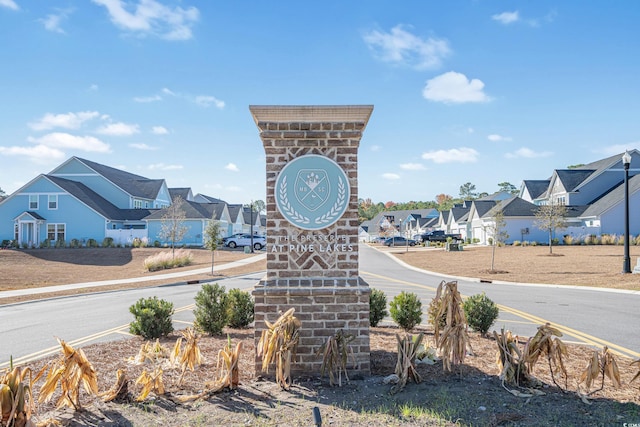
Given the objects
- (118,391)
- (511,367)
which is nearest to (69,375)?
(118,391)

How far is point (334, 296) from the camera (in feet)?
17.7

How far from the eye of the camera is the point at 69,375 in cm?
408

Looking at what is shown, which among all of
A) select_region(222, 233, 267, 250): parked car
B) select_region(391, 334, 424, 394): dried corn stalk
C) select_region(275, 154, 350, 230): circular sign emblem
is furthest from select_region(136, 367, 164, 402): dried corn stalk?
select_region(222, 233, 267, 250): parked car

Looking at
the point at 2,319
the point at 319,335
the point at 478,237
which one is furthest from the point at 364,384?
the point at 478,237

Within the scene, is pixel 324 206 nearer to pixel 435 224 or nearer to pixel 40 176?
pixel 40 176

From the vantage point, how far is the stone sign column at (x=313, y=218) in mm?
5387

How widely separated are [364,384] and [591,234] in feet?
149

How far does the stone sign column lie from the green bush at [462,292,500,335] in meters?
2.98

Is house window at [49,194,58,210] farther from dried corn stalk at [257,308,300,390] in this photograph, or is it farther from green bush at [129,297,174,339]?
dried corn stalk at [257,308,300,390]

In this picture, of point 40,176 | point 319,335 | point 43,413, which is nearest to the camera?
point 43,413

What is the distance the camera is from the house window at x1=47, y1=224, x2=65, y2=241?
1620 inches

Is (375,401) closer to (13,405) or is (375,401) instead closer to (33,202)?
(13,405)

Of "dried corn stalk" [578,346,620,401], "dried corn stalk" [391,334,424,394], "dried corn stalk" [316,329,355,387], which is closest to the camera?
"dried corn stalk" [578,346,620,401]

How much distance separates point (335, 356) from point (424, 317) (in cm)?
585
